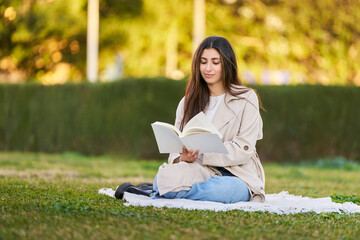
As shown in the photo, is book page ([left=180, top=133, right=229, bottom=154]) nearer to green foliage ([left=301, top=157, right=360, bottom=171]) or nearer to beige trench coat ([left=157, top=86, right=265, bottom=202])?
beige trench coat ([left=157, top=86, right=265, bottom=202])

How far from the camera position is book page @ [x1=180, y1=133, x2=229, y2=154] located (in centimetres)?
553

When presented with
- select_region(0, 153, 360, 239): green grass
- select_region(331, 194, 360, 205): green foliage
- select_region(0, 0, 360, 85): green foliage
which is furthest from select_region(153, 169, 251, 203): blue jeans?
select_region(0, 0, 360, 85): green foliage

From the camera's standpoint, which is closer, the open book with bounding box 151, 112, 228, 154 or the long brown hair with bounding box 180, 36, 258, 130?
the open book with bounding box 151, 112, 228, 154

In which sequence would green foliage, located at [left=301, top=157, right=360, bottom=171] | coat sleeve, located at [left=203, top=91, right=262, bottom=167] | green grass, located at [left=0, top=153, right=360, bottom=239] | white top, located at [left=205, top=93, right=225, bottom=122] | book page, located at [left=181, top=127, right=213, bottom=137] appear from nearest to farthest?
green grass, located at [left=0, top=153, right=360, bottom=239], book page, located at [left=181, top=127, right=213, bottom=137], coat sleeve, located at [left=203, top=91, right=262, bottom=167], white top, located at [left=205, top=93, right=225, bottom=122], green foliage, located at [left=301, top=157, right=360, bottom=171]

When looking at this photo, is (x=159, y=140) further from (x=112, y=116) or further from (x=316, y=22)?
(x=316, y=22)

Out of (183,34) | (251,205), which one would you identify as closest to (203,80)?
(251,205)

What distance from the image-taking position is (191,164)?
6184 millimetres

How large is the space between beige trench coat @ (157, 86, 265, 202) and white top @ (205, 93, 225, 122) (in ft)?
0.26

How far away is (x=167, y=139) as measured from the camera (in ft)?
19.4

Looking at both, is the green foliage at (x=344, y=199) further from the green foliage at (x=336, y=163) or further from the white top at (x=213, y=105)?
the green foliage at (x=336, y=163)

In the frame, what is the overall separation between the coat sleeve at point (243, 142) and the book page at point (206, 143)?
0.38 meters

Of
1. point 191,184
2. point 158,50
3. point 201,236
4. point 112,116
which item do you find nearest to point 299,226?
point 201,236

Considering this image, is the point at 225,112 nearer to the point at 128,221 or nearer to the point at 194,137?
the point at 194,137

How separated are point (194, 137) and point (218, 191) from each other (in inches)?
29.5
